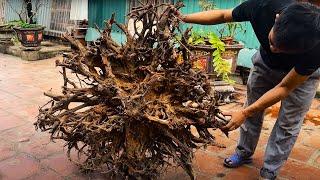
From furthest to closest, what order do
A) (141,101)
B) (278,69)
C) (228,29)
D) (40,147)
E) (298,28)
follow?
(228,29) < (40,147) < (278,69) < (141,101) < (298,28)

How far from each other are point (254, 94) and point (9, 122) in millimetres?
3307

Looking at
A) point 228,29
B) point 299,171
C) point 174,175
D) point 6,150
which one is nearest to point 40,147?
point 6,150

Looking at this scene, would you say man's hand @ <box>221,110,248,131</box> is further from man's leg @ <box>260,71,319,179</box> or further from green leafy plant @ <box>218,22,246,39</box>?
green leafy plant @ <box>218,22,246,39</box>

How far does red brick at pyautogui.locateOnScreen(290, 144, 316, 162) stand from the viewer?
3.93 m

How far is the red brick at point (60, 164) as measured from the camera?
348 centimetres

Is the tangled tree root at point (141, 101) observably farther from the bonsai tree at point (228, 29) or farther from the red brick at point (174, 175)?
the bonsai tree at point (228, 29)

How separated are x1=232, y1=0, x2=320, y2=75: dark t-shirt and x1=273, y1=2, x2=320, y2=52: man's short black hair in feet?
0.84

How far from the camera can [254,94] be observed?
3.47 metres

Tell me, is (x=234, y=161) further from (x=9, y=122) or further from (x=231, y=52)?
(x=9, y=122)

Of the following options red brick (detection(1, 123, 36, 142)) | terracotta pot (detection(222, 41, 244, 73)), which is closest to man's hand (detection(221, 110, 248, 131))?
Result: red brick (detection(1, 123, 36, 142))

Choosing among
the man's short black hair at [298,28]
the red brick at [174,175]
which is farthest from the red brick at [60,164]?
the man's short black hair at [298,28]

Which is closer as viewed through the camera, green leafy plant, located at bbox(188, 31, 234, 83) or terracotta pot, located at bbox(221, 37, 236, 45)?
green leafy plant, located at bbox(188, 31, 234, 83)

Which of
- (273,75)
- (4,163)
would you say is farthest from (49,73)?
(273,75)

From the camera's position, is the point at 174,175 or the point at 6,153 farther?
the point at 6,153
